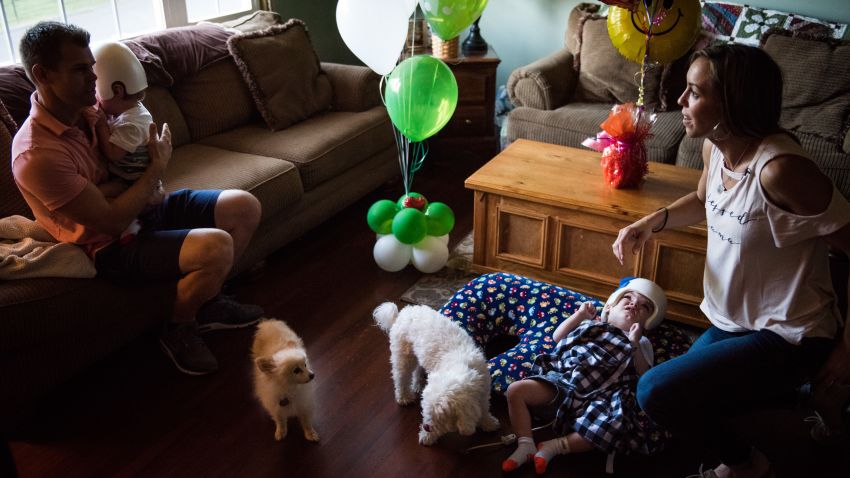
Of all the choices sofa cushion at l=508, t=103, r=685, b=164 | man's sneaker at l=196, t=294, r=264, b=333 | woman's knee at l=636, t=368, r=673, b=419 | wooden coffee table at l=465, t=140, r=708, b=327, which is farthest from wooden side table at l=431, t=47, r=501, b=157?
woman's knee at l=636, t=368, r=673, b=419

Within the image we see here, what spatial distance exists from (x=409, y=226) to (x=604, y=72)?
63.6 inches

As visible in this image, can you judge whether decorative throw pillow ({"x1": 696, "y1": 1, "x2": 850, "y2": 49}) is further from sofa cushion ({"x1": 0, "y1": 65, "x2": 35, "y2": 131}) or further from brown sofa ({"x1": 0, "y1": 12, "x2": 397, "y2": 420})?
sofa cushion ({"x1": 0, "y1": 65, "x2": 35, "y2": 131})

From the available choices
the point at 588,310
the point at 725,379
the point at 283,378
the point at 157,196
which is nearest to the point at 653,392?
the point at 725,379

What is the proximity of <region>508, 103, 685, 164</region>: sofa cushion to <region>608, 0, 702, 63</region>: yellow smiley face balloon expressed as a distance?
686mm

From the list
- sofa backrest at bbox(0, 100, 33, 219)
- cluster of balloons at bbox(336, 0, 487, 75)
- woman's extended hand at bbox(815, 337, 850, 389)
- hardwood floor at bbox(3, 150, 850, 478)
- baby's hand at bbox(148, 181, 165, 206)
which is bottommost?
hardwood floor at bbox(3, 150, 850, 478)

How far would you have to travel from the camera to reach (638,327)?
6.56 ft

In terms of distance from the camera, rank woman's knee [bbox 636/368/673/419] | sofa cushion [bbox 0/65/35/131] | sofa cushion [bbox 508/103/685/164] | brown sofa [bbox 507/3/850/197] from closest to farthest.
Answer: woman's knee [bbox 636/368/673/419]
sofa cushion [bbox 0/65/35/131]
brown sofa [bbox 507/3/850/197]
sofa cushion [bbox 508/103/685/164]

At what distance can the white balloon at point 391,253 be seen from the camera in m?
2.77

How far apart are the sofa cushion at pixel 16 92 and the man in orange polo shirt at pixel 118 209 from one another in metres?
0.48

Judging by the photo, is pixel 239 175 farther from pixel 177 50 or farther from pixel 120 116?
pixel 177 50

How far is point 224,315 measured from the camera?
2496mm

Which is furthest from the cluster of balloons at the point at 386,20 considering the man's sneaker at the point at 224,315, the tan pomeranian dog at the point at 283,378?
the tan pomeranian dog at the point at 283,378

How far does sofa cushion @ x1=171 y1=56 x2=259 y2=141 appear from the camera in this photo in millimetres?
3133

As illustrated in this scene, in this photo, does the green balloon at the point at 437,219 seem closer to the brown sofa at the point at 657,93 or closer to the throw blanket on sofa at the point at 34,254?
the brown sofa at the point at 657,93
